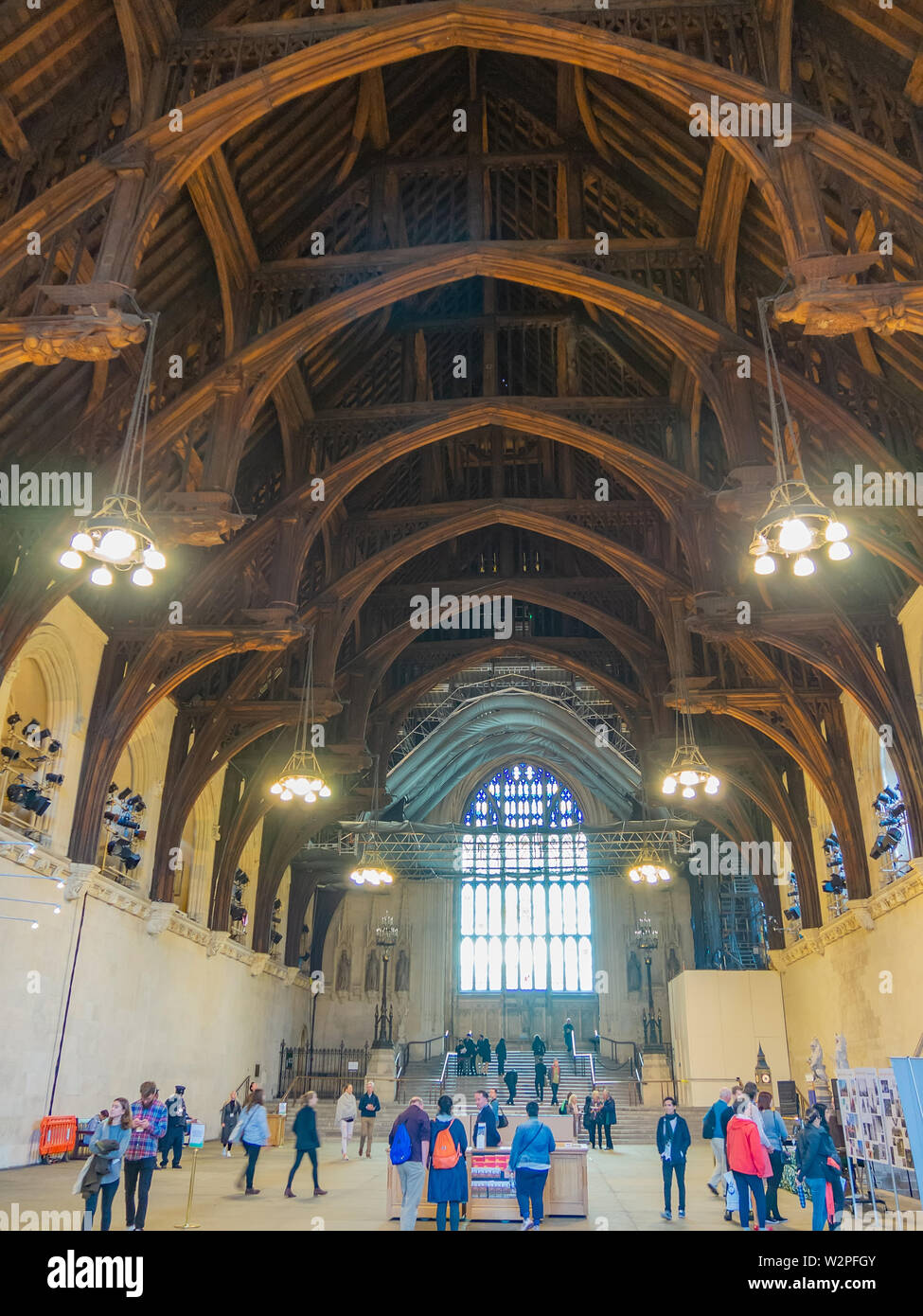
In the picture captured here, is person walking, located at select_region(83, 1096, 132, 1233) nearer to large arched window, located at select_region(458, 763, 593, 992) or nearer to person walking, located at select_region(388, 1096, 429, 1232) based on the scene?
person walking, located at select_region(388, 1096, 429, 1232)

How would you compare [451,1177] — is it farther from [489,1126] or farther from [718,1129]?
[718,1129]

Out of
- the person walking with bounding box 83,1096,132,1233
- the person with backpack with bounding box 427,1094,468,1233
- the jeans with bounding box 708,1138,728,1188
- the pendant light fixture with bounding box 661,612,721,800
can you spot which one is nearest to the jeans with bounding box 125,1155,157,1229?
the person walking with bounding box 83,1096,132,1233

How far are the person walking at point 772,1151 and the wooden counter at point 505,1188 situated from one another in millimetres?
1956

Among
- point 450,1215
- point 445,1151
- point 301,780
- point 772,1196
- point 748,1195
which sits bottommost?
point 450,1215

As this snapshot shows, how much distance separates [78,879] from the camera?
642 inches

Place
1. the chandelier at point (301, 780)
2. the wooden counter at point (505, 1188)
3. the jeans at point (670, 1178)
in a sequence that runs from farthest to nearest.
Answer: the chandelier at point (301, 780)
the wooden counter at point (505, 1188)
the jeans at point (670, 1178)

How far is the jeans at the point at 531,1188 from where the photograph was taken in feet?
30.2

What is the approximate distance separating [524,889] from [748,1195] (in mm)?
28627

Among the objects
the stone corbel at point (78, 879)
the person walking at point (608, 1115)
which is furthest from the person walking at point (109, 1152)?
the person walking at point (608, 1115)

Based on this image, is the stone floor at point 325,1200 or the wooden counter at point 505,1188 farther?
the wooden counter at point 505,1188

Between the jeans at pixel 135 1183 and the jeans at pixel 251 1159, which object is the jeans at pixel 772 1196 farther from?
the jeans at pixel 135 1183

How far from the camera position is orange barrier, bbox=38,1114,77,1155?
49.1 ft

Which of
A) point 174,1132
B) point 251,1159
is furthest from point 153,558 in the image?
point 174,1132

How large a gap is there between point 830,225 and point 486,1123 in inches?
455
